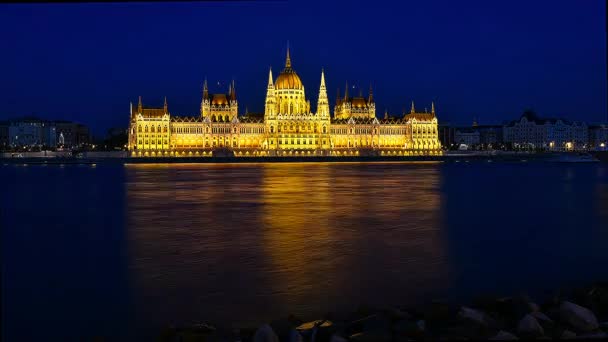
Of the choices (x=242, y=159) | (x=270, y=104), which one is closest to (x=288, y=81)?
(x=270, y=104)

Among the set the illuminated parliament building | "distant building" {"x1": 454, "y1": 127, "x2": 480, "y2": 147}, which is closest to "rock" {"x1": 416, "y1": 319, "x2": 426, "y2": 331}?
the illuminated parliament building

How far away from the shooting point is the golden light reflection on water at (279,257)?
9.91 metres

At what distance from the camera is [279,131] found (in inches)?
5079

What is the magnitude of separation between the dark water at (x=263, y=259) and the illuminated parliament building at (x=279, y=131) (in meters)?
101

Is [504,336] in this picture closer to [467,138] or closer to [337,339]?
[337,339]

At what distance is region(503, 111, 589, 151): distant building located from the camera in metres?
163

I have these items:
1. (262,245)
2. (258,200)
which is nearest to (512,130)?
(258,200)

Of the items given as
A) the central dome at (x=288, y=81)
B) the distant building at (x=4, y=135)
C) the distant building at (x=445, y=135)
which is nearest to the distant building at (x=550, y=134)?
the distant building at (x=445, y=135)

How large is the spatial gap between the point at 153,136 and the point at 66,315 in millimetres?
120171

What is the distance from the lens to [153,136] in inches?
4951

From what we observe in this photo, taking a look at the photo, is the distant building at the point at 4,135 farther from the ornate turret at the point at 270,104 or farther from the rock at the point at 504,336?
the rock at the point at 504,336

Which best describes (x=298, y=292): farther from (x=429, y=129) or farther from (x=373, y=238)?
(x=429, y=129)

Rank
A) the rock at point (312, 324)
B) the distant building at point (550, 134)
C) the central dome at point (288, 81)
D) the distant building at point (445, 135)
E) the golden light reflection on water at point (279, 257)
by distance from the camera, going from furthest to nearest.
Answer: the distant building at point (445, 135) < the distant building at point (550, 134) < the central dome at point (288, 81) < the golden light reflection on water at point (279, 257) < the rock at point (312, 324)

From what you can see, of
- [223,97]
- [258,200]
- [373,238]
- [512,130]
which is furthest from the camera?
[512,130]
